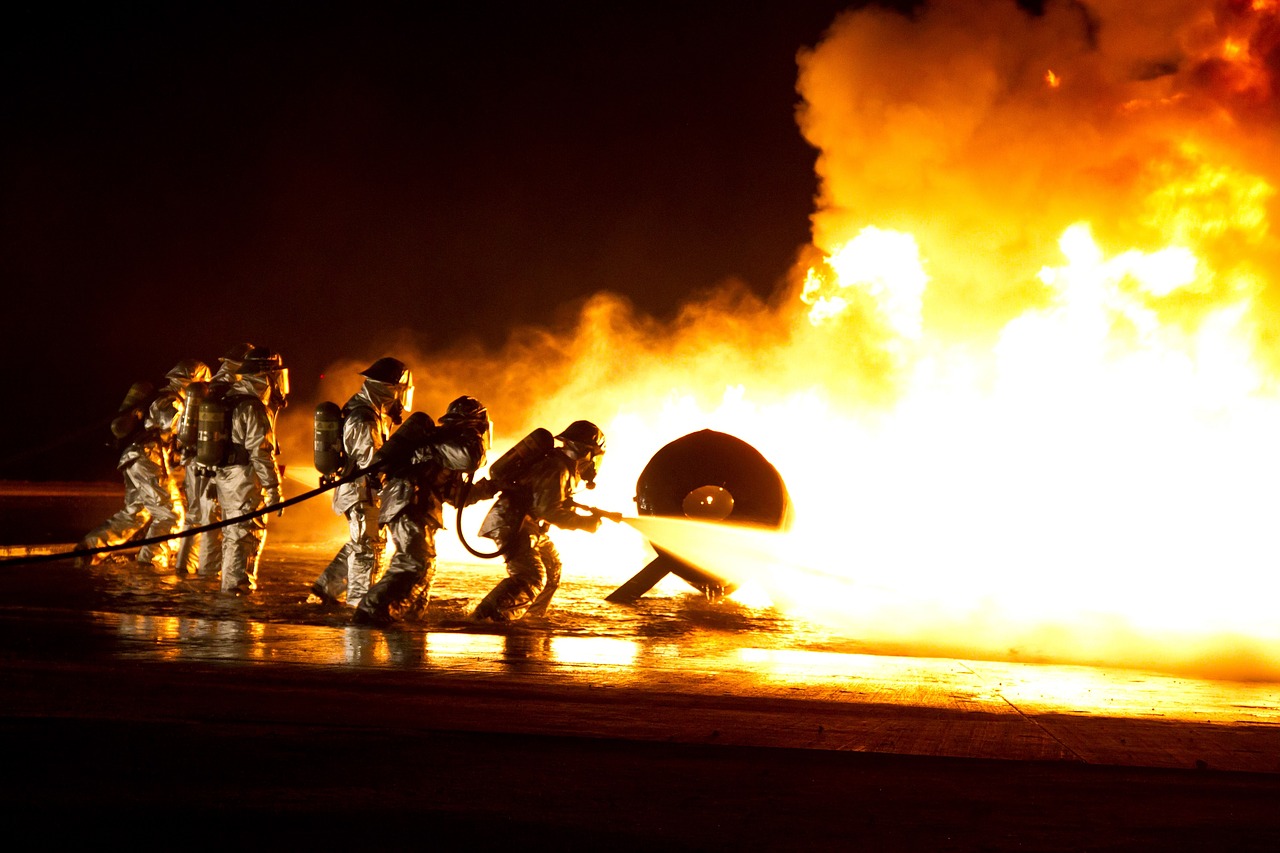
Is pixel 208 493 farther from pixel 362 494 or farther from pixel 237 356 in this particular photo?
pixel 362 494

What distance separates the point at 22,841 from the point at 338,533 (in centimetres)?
1665

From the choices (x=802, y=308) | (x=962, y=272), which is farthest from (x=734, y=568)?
(x=802, y=308)

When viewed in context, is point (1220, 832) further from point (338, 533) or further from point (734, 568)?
point (338, 533)

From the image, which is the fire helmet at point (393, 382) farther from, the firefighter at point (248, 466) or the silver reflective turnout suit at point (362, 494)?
the firefighter at point (248, 466)

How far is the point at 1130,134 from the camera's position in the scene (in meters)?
13.1

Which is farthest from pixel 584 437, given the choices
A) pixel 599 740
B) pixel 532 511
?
pixel 599 740

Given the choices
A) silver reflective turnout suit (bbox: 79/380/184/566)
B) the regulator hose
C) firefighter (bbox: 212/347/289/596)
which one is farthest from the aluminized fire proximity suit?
the regulator hose

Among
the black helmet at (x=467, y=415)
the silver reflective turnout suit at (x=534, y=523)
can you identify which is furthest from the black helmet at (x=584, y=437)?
the black helmet at (x=467, y=415)

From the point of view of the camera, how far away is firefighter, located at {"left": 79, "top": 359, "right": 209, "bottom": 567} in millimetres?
11820

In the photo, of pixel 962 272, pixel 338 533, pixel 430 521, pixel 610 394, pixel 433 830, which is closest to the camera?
pixel 433 830

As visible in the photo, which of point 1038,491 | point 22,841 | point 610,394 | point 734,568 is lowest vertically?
point 22,841

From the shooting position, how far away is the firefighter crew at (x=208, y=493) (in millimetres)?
10656

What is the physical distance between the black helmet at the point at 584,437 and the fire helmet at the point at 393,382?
1.34 m

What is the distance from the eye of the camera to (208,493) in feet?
35.7
